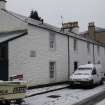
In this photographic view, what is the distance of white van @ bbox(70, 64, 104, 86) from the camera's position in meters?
23.8

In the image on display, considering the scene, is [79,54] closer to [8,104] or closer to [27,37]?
[27,37]

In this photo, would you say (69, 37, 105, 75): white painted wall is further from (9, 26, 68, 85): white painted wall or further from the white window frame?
the white window frame

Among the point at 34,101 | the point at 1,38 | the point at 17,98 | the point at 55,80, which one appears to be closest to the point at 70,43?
the point at 55,80

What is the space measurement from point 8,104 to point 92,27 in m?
33.7

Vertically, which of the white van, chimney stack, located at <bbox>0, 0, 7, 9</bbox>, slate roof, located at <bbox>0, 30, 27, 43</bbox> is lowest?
the white van

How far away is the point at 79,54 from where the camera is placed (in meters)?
32.7

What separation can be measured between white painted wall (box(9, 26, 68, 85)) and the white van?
234cm

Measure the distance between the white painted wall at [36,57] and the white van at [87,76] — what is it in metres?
2.34

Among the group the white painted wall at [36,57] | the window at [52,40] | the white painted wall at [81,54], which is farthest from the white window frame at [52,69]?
the white painted wall at [81,54]

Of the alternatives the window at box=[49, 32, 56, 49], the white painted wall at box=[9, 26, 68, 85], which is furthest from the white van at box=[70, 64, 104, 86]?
the window at box=[49, 32, 56, 49]

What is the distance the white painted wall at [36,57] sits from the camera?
20.9 meters

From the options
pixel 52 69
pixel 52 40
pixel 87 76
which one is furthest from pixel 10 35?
pixel 87 76

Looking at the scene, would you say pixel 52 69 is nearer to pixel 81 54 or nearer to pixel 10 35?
pixel 10 35

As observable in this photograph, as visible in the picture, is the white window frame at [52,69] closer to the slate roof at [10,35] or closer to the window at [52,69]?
the window at [52,69]
